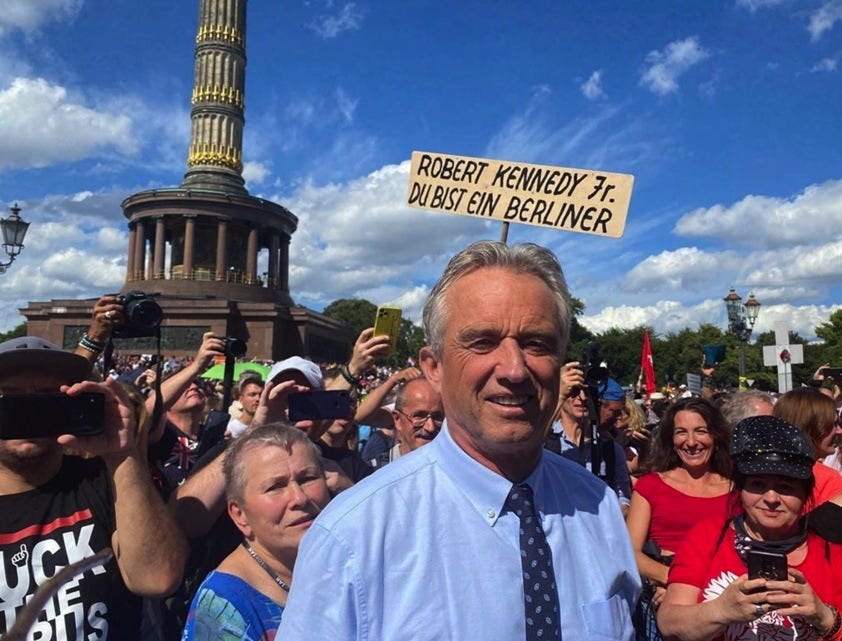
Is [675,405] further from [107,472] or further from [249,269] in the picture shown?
[249,269]

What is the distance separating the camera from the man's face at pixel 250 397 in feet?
19.8

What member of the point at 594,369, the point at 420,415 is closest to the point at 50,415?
the point at 420,415

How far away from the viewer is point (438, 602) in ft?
4.96

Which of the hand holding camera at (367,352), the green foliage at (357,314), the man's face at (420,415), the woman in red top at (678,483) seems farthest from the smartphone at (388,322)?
the green foliage at (357,314)

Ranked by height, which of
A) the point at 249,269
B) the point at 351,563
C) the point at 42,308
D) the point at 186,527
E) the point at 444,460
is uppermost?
the point at 249,269

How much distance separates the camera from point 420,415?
4238 mm

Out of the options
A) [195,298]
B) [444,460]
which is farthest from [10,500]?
[195,298]

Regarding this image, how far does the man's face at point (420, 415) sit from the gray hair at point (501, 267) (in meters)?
2.37

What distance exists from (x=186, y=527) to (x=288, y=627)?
5.58 feet

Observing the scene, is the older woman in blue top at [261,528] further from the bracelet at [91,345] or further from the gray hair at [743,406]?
the gray hair at [743,406]

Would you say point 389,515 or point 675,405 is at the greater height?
point 675,405

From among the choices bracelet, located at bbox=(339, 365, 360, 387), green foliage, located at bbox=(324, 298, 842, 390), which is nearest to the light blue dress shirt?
bracelet, located at bbox=(339, 365, 360, 387)

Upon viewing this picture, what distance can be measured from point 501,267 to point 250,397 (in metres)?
4.66

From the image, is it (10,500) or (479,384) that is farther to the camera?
(10,500)
